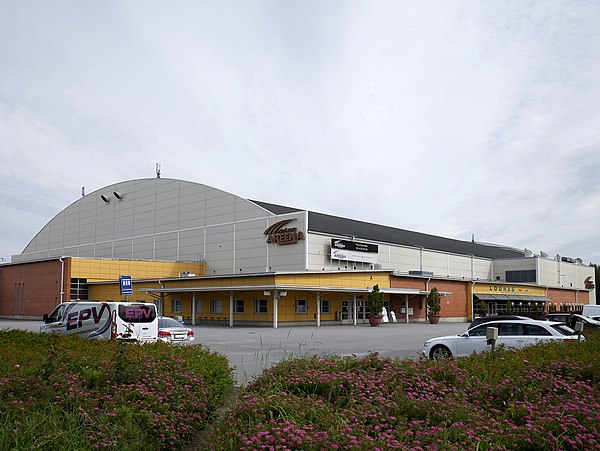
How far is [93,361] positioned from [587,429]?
6.72 meters

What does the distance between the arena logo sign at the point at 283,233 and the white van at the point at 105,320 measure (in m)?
26.7

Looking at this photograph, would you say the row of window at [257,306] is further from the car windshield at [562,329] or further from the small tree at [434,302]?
the car windshield at [562,329]

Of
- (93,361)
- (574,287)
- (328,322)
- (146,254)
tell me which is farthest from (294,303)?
(574,287)

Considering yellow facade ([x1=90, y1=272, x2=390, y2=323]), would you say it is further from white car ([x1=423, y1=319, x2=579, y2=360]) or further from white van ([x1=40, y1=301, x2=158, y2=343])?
white car ([x1=423, y1=319, x2=579, y2=360])

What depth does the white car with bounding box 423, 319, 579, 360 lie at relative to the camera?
16.4 metres

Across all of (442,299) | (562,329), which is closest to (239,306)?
(442,299)

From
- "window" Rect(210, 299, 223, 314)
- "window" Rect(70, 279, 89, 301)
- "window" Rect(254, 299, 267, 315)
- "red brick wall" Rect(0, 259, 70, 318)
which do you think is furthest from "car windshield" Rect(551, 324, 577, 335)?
"window" Rect(70, 279, 89, 301)

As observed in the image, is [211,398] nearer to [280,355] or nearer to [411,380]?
[411,380]

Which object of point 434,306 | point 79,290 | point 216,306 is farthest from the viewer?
point 79,290

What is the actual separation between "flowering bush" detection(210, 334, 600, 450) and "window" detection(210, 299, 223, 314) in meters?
35.9

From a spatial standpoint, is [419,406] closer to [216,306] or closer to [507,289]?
[216,306]

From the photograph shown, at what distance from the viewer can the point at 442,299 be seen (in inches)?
2060

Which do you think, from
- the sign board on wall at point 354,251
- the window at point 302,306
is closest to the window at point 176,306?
the window at point 302,306

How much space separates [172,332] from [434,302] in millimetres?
30218
